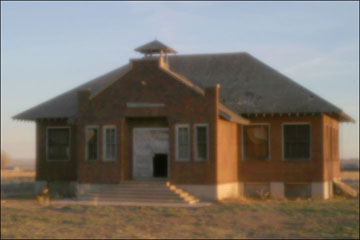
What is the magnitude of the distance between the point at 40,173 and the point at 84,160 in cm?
543

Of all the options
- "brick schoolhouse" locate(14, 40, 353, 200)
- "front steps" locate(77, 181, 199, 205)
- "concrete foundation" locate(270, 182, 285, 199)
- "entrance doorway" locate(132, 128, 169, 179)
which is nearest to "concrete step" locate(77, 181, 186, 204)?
"front steps" locate(77, 181, 199, 205)

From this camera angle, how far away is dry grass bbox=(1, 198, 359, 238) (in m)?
19.2

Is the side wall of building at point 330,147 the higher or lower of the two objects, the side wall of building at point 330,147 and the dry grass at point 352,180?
the higher

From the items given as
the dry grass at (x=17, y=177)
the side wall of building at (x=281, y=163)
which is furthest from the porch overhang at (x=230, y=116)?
the dry grass at (x=17, y=177)

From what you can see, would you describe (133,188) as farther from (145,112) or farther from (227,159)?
(227,159)

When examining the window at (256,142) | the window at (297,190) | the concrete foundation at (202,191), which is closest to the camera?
the concrete foundation at (202,191)

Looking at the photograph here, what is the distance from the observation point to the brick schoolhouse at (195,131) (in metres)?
29.7

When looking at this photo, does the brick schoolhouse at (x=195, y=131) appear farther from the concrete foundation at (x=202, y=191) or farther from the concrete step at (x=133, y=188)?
the concrete step at (x=133, y=188)

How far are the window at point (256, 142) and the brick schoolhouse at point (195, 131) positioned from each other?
53 millimetres

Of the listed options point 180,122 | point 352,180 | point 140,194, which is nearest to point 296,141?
point 180,122

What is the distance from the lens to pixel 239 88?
34.5 meters

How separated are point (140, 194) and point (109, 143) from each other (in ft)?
11.1

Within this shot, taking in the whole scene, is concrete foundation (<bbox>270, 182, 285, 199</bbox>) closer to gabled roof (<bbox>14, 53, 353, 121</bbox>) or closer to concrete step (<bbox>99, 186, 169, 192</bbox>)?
gabled roof (<bbox>14, 53, 353, 121</bbox>)

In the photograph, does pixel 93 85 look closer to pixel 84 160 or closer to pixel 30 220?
pixel 84 160
